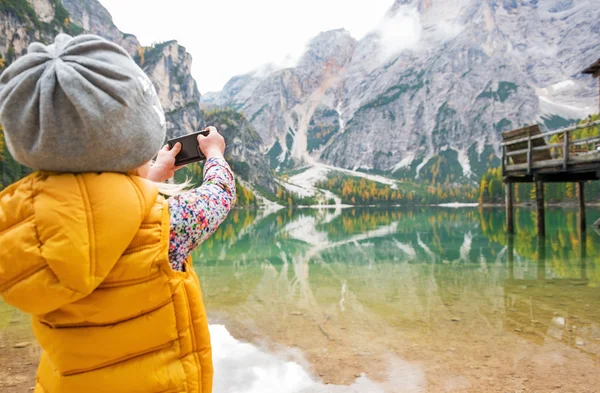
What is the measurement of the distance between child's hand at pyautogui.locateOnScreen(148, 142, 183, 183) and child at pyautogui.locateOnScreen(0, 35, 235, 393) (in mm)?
354

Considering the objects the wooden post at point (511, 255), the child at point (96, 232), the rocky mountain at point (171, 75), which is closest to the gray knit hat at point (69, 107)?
the child at point (96, 232)

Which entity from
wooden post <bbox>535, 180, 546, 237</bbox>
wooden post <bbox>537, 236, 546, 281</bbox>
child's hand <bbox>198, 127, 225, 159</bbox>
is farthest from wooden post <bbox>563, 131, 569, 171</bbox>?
child's hand <bbox>198, 127, 225, 159</bbox>

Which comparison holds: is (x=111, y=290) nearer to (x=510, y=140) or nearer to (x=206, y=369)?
(x=206, y=369)

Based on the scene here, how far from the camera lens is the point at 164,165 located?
1.97 m

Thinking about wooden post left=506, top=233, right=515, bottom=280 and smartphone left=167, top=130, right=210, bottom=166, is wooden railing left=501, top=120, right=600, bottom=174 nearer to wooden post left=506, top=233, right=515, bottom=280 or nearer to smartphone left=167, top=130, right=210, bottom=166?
wooden post left=506, top=233, right=515, bottom=280

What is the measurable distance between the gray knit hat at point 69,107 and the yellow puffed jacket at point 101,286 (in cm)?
7

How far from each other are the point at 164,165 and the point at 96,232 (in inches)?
27.3

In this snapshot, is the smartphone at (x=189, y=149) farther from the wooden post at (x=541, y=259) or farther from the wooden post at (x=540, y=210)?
the wooden post at (x=540, y=210)

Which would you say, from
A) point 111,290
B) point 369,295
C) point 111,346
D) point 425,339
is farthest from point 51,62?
point 369,295

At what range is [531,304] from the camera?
7105 mm

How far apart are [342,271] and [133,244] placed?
424 inches

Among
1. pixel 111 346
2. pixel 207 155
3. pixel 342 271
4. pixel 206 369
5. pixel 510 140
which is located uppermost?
pixel 510 140

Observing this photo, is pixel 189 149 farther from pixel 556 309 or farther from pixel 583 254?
pixel 583 254

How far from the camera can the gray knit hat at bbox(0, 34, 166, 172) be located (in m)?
1.30
